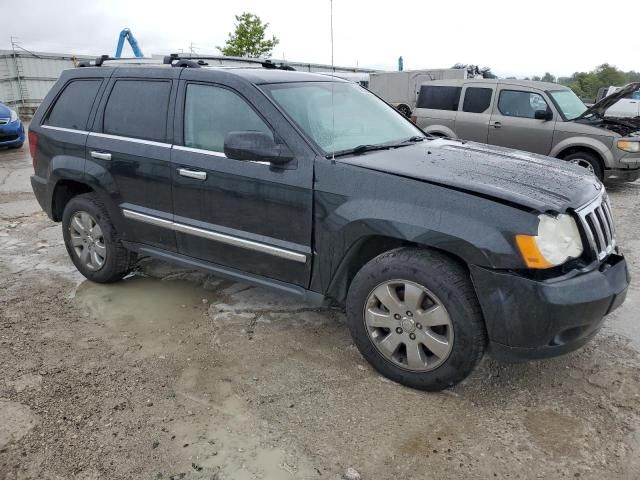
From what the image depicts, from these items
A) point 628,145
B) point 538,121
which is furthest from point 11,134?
point 628,145

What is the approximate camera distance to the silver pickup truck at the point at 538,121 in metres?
8.12

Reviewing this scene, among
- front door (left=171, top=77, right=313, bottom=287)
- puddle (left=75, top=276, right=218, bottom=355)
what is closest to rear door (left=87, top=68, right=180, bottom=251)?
front door (left=171, top=77, right=313, bottom=287)

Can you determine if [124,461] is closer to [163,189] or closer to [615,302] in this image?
[163,189]

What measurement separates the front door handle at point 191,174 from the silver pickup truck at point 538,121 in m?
6.73

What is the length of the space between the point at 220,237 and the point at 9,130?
34.9ft

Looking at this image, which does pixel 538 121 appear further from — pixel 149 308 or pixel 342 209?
pixel 149 308

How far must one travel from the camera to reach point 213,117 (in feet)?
11.6

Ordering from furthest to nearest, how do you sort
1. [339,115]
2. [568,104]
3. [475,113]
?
1. [475,113]
2. [568,104]
3. [339,115]

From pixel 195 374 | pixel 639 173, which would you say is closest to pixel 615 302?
pixel 195 374

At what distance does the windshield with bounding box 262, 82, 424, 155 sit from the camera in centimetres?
330

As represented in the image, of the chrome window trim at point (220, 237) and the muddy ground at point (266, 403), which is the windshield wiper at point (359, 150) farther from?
the muddy ground at point (266, 403)

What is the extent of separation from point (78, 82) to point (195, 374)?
272cm

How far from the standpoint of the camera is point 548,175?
9.98 ft

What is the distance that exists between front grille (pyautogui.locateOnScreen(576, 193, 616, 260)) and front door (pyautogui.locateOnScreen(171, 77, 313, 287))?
1.49 metres
